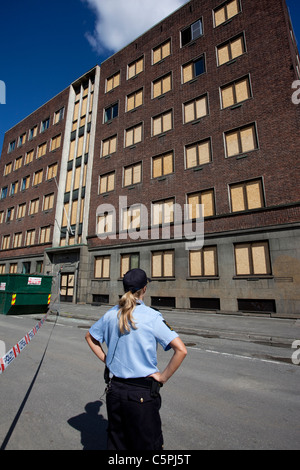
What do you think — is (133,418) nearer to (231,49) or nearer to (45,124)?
(231,49)

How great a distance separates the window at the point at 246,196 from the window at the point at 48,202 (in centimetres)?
1970

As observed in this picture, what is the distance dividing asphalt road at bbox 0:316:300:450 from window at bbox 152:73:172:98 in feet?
70.6

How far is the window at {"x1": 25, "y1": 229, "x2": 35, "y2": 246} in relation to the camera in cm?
2822

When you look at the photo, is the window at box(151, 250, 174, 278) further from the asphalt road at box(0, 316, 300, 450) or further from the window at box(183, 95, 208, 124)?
the asphalt road at box(0, 316, 300, 450)

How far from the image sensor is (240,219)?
15164mm

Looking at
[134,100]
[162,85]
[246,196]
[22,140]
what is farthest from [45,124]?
[246,196]

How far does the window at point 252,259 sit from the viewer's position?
13.9 m

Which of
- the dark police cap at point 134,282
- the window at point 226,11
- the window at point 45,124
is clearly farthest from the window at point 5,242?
the dark police cap at point 134,282

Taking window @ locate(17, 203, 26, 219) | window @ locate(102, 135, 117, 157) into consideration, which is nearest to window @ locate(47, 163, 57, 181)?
window @ locate(17, 203, 26, 219)

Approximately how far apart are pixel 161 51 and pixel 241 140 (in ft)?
42.8

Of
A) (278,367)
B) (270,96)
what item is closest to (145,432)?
(278,367)

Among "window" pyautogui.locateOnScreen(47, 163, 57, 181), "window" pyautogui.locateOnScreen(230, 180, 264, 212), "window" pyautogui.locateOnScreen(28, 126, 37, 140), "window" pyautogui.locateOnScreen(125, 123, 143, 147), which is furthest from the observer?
"window" pyautogui.locateOnScreen(28, 126, 37, 140)

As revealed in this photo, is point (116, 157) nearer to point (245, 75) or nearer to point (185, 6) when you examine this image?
point (245, 75)
